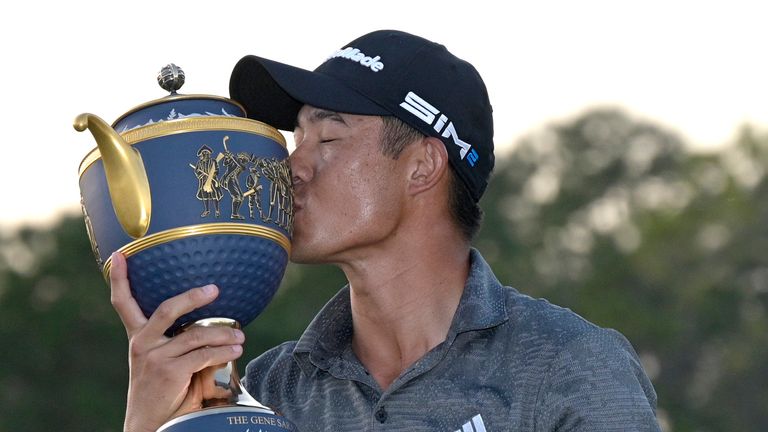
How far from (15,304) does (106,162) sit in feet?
89.5

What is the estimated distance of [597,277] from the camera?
33875 millimetres

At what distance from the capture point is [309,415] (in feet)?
15.7

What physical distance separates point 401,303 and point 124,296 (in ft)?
3.02

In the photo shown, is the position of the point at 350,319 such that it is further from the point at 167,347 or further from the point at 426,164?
the point at 167,347

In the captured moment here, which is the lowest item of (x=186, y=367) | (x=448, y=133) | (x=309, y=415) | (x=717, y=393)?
(x=717, y=393)

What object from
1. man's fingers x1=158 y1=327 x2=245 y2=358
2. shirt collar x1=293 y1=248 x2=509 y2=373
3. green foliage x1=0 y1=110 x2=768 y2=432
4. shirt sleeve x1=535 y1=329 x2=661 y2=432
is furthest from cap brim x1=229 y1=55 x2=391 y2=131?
green foliage x1=0 y1=110 x2=768 y2=432

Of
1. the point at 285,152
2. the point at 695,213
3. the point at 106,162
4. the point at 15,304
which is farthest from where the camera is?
the point at 695,213

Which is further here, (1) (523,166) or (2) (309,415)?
(1) (523,166)

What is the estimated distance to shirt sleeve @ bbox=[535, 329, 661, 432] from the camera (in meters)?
4.29

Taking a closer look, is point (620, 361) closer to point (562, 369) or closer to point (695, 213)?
point (562, 369)

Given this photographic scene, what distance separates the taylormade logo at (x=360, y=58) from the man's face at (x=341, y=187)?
5.8 inches

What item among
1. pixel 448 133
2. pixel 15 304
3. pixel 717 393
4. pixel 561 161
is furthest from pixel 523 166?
pixel 448 133

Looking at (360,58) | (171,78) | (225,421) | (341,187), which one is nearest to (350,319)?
(341,187)

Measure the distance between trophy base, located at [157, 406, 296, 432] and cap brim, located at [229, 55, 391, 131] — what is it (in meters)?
0.93
